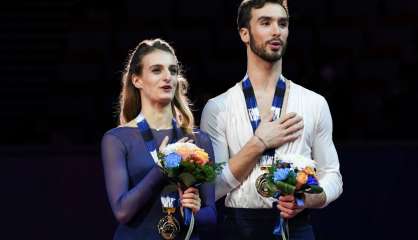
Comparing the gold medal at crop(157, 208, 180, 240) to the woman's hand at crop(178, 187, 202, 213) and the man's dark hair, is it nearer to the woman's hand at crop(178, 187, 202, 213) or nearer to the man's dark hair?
the woman's hand at crop(178, 187, 202, 213)

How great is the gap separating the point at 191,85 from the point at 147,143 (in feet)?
10.8

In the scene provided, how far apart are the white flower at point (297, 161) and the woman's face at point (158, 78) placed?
1.72 ft

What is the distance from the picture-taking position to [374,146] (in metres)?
5.30

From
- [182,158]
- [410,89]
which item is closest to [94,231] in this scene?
[182,158]

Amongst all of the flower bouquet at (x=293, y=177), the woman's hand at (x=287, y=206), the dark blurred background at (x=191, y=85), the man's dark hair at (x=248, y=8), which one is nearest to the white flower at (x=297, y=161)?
the flower bouquet at (x=293, y=177)

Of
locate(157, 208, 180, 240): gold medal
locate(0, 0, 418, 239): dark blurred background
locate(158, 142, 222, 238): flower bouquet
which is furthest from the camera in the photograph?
locate(0, 0, 418, 239): dark blurred background

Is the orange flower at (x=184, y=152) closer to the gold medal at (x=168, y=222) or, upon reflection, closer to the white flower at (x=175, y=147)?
the white flower at (x=175, y=147)

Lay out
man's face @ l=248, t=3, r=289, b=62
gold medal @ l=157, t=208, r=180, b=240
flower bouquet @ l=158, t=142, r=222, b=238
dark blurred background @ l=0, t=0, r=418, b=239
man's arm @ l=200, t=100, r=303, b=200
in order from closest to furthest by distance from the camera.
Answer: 1. flower bouquet @ l=158, t=142, r=222, b=238
2. gold medal @ l=157, t=208, r=180, b=240
3. man's arm @ l=200, t=100, r=303, b=200
4. man's face @ l=248, t=3, r=289, b=62
5. dark blurred background @ l=0, t=0, r=418, b=239

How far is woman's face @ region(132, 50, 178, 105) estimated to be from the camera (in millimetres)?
3725

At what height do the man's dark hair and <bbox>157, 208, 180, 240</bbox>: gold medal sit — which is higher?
the man's dark hair

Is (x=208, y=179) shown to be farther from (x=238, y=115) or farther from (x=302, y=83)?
(x=302, y=83)

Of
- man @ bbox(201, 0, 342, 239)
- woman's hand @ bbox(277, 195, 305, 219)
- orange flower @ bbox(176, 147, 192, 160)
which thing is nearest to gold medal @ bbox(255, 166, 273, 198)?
man @ bbox(201, 0, 342, 239)

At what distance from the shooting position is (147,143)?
12.0 feet

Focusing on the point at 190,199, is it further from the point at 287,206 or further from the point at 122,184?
Answer: the point at 287,206
